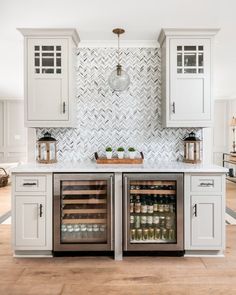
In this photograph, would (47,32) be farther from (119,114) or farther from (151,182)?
(151,182)

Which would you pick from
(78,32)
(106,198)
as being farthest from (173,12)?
(106,198)

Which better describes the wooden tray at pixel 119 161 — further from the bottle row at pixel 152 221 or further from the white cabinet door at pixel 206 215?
the white cabinet door at pixel 206 215

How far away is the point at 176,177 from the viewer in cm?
272

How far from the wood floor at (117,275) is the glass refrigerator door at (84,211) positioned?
219 mm

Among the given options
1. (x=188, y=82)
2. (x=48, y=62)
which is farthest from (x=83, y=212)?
(x=188, y=82)

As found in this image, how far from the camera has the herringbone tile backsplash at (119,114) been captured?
11.0 feet

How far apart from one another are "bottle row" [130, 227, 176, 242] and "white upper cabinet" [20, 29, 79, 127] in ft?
4.67

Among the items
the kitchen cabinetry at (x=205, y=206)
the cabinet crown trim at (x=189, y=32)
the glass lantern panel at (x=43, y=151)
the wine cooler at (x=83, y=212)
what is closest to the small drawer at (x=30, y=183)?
the wine cooler at (x=83, y=212)

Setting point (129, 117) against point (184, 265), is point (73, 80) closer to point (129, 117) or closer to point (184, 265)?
point (129, 117)

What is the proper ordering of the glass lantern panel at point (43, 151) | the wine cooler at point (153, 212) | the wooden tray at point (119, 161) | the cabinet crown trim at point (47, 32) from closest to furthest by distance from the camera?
the wine cooler at point (153, 212) < the cabinet crown trim at point (47, 32) < the wooden tray at point (119, 161) < the glass lantern panel at point (43, 151)

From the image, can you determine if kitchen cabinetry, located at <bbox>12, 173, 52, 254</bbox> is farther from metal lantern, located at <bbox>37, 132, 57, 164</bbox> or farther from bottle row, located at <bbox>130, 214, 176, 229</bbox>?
bottle row, located at <bbox>130, 214, 176, 229</bbox>

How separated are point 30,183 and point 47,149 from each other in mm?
545

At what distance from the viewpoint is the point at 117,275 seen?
243 cm

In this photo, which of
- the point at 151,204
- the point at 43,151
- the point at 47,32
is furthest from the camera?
the point at 43,151
